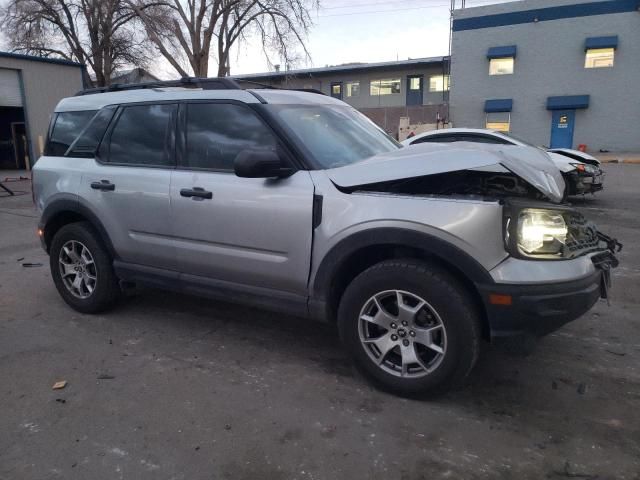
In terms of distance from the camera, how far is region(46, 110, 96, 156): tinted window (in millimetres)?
4477

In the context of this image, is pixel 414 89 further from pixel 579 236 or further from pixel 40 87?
pixel 579 236

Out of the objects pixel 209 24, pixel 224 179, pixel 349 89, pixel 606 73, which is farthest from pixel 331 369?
pixel 349 89

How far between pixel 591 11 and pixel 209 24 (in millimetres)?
19353

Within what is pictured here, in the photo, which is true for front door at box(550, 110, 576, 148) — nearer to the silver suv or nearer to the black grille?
the silver suv

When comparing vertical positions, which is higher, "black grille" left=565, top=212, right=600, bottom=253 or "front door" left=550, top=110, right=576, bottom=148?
"front door" left=550, top=110, right=576, bottom=148

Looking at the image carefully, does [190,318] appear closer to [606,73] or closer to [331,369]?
[331,369]

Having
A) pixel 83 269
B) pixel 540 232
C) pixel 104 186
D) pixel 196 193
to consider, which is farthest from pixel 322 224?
pixel 83 269

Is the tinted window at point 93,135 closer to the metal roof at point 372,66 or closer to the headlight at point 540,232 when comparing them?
the headlight at point 540,232

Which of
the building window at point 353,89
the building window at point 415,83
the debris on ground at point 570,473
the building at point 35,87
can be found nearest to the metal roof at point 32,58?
the building at point 35,87

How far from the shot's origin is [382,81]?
3691cm

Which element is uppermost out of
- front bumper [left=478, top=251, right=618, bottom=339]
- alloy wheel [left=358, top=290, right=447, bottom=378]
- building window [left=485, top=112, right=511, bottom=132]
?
building window [left=485, top=112, right=511, bottom=132]

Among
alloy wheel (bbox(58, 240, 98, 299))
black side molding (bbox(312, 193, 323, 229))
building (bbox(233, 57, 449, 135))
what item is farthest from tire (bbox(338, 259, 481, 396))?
building (bbox(233, 57, 449, 135))

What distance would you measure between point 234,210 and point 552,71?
28.4 metres

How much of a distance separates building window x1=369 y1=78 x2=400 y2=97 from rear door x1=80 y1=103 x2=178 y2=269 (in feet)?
114
